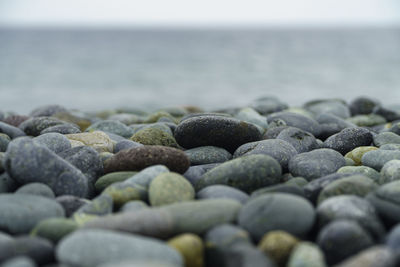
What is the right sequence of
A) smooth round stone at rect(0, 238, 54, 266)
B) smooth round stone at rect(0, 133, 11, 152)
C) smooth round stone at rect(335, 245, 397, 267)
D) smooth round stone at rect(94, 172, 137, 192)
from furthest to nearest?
1. smooth round stone at rect(0, 133, 11, 152)
2. smooth round stone at rect(94, 172, 137, 192)
3. smooth round stone at rect(0, 238, 54, 266)
4. smooth round stone at rect(335, 245, 397, 267)

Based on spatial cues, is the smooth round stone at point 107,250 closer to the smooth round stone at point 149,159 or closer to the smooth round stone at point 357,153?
the smooth round stone at point 149,159

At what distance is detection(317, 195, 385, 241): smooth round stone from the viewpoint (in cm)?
187

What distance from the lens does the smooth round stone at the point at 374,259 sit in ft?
5.12

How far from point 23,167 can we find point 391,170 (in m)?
2.21

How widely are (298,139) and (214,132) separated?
75 centimetres

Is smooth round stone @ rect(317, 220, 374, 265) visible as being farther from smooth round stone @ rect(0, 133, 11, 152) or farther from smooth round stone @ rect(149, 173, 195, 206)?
smooth round stone @ rect(0, 133, 11, 152)

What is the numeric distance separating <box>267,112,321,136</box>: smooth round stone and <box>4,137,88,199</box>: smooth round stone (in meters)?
2.27

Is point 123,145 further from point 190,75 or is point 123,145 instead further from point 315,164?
point 190,75

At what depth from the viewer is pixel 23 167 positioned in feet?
7.75

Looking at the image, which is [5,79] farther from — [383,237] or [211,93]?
[383,237]

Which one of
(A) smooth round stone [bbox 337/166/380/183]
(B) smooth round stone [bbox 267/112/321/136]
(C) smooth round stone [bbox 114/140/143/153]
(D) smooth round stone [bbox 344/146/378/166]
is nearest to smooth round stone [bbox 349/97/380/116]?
(B) smooth round stone [bbox 267/112/321/136]

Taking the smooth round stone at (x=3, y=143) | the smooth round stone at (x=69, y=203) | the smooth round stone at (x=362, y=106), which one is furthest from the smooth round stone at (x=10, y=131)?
the smooth round stone at (x=362, y=106)

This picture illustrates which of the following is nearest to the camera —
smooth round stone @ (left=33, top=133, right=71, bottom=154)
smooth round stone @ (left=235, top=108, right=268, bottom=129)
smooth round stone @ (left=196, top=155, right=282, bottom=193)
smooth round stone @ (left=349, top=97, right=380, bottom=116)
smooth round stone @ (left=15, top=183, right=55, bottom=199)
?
smooth round stone @ (left=15, top=183, right=55, bottom=199)

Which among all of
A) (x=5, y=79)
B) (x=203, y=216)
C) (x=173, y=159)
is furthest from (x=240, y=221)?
(x=5, y=79)
